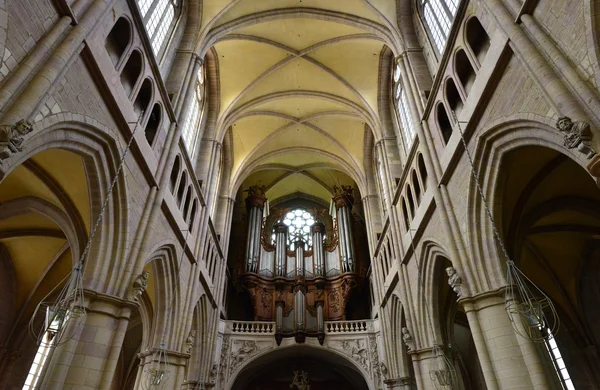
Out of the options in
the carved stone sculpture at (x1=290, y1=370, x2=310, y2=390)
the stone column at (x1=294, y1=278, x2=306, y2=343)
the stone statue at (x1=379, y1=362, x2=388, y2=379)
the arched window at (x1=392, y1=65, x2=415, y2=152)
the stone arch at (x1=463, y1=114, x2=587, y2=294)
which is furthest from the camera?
the carved stone sculpture at (x1=290, y1=370, x2=310, y2=390)

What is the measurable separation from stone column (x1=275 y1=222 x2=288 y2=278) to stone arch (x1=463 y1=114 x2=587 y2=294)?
14.0 metres

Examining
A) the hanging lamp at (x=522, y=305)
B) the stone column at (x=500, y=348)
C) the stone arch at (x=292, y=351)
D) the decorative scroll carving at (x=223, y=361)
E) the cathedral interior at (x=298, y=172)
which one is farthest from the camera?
the stone arch at (x=292, y=351)

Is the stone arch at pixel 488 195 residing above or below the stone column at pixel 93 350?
above

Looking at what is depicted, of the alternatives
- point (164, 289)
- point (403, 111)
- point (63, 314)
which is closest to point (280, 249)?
point (403, 111)

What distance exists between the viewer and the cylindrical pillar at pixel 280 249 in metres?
21.5

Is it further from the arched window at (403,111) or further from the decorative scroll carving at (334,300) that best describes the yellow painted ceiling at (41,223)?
the decorative scroll carving at (334,300)

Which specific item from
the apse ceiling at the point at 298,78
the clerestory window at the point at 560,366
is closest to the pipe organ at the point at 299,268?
Answer: the apse ceiling at the point at 298,78

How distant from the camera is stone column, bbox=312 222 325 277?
70.6 feet

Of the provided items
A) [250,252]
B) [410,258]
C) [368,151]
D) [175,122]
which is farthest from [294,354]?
[175,122]

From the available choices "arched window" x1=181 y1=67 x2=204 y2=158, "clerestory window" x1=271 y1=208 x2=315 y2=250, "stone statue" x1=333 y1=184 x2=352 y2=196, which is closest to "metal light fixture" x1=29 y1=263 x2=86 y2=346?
"arched window" x1=181 y1=67 x2=204 y2=158

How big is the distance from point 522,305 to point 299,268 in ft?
51.6

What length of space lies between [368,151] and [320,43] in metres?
6.63

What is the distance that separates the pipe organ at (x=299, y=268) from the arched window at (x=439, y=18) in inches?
477

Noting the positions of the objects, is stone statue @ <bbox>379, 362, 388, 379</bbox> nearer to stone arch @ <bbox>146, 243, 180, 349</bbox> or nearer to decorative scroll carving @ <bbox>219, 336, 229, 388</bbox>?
decorative scroll carving @ <bbox>219, 336, 229, 388</bbox>
